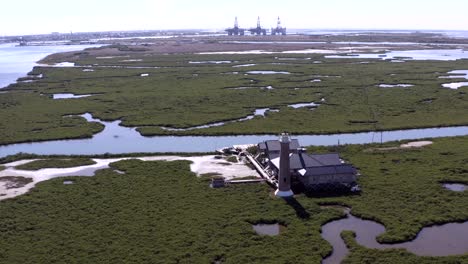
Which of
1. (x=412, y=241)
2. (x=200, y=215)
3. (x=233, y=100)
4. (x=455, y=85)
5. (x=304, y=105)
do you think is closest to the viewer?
(x=412, y=241)

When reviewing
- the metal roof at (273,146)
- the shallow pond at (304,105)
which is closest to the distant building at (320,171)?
the metal roof at (273,146)

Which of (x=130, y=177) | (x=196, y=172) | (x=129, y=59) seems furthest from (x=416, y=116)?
(x=129, y=59)

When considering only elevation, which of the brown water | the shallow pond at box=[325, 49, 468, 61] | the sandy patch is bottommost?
the brown water

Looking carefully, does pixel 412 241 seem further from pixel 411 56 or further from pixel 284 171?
pixel 411 56

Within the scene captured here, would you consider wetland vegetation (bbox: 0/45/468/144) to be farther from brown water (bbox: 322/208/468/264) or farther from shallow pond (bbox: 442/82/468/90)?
brown water (bbox: 322/208/468/264)

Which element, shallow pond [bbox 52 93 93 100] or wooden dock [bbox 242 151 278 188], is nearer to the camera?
wooden dock [bbox 242 151 278 188]

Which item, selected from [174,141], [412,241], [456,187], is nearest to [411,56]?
[174,141]

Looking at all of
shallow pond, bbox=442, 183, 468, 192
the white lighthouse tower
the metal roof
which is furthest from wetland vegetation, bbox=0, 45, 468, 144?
the white lighthouse tower

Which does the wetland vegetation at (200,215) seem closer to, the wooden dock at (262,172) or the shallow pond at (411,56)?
the wooden dock at (262,172)
